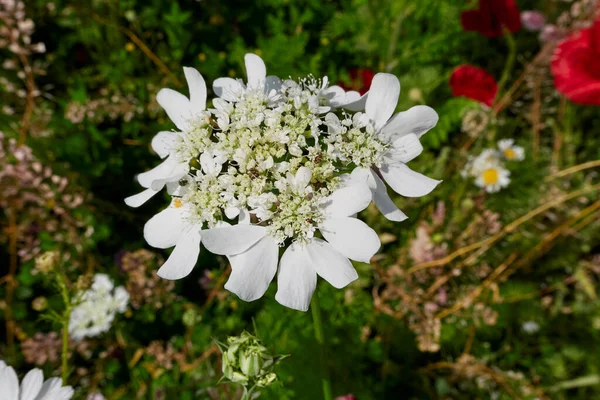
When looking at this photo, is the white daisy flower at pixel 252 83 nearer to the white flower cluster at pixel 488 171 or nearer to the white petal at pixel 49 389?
the white petal at pixel 49 389

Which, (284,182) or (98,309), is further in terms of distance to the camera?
(98,309)

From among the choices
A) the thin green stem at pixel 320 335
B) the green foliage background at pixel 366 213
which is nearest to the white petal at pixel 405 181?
the thin green stem at pixel 320 335

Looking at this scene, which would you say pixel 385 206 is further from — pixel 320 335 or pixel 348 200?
pixel 320 335

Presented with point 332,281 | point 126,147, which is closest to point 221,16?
point 126,147

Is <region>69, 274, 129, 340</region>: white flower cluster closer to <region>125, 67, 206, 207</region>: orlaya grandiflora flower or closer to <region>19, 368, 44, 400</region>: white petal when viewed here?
<region>19, 368, 44, 400</region>: white petal

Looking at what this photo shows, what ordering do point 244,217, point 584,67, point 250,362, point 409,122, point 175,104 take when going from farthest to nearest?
point 584,67
point 175,104
point 409,122
point 244,217
point 250,362

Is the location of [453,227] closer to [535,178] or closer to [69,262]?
[535,178]

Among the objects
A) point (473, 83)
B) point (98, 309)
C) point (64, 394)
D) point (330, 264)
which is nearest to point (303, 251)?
point (330, 264)
